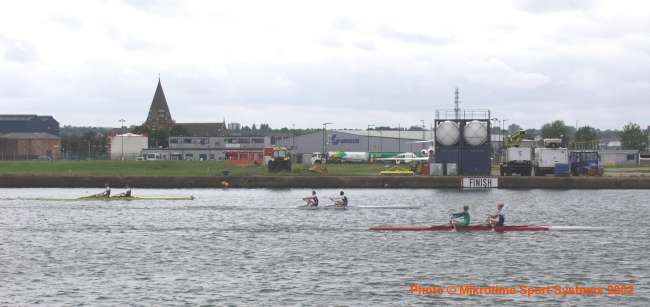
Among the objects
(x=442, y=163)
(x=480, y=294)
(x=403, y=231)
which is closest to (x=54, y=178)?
(x=442, y=163)

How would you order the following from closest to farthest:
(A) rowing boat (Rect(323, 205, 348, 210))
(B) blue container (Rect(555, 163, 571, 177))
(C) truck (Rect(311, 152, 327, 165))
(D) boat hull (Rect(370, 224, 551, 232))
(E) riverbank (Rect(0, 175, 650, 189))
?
(D) boat hull (Rect(370, 224, 551, 232)) < (A) rowing boat (Rect(323, 205, 348, 210)) < (E) riverbank (Rect(0, 175, 650, 189)) < (B) blue container (Rect(555, 163, 571, 177)) < (C) truck (Rect(311, 152, 327, 165))

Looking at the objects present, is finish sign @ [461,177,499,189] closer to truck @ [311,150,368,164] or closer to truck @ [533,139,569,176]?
truck @ [533,139,569,176]

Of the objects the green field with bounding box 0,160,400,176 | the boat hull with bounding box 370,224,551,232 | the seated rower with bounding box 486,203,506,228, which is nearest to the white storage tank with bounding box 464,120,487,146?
the green field with bounding box 0,160,400,176

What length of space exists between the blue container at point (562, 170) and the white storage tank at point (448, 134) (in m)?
12.9

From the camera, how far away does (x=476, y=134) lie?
4407 inches

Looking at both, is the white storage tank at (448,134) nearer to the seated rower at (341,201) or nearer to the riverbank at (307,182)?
the riverbank at (307,182)

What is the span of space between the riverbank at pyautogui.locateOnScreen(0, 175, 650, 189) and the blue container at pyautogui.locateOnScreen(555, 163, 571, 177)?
7.78ft

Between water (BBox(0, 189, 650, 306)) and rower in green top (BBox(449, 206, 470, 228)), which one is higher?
rower in green top (BBox(449, 206, 470, 228))

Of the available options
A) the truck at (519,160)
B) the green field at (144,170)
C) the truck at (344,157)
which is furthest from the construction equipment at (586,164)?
the truck at (344,157)

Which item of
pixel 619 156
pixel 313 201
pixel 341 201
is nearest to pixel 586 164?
pixel 341 201

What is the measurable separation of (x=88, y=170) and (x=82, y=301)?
95728mm

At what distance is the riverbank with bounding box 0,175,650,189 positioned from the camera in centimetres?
10706

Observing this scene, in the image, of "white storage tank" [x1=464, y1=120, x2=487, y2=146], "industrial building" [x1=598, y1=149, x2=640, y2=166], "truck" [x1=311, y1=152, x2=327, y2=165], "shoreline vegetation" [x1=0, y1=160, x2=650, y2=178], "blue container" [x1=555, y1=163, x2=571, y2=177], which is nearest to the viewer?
"blue container" [x1=555, y1=163, x2=571, y2=177]

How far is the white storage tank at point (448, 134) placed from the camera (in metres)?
112
